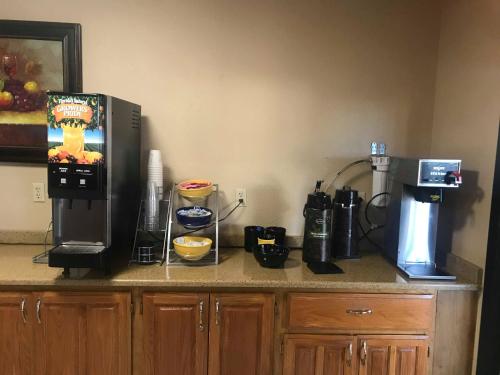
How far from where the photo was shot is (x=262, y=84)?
2309 millimetres

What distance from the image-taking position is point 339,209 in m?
2.19

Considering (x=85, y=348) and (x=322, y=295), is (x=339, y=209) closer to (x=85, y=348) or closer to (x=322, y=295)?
(x=322, y=295)

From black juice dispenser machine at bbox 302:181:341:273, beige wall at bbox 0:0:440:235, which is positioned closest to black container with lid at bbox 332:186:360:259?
black juice dispenser machine at bbox 302:181:341:273

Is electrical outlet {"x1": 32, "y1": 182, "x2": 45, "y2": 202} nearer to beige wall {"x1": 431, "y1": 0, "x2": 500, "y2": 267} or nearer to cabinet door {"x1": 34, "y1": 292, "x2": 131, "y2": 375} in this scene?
cabinet door {"x1": 34, "y1": 292, "x2": 131, "y2": 375}

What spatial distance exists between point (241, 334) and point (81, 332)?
27.0 inches

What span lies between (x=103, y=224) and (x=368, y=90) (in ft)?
5.09

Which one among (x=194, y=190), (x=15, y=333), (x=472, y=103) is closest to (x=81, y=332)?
(x=15, y=333)

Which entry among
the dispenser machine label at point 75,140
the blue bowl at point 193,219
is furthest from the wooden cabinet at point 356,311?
the dispenser machine label at point 75,140

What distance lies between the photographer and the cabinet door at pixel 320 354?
6.07ft

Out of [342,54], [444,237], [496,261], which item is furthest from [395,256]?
[342,54]

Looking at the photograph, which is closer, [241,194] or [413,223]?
[413,223]

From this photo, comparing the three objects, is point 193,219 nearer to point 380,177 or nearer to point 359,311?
point 359,311

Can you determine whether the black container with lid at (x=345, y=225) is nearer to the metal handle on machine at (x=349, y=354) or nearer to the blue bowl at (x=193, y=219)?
the metal handle on machine at (x=349, y=354)

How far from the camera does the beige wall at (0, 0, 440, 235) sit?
2258 millimetres
